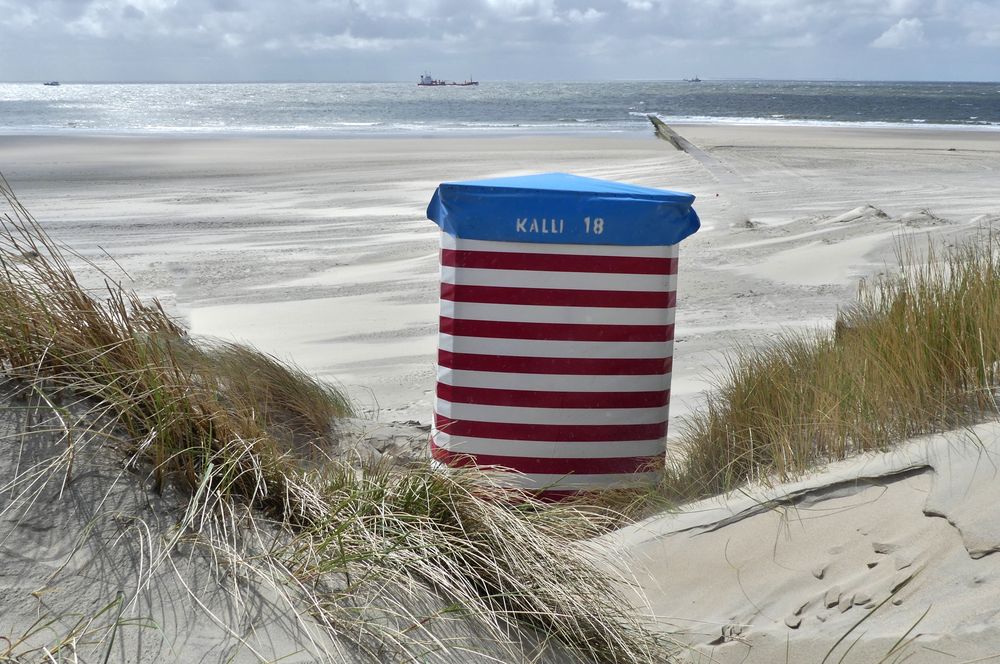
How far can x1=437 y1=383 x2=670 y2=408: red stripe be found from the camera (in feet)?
12.0

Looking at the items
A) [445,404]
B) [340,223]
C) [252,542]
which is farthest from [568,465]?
[340,223]

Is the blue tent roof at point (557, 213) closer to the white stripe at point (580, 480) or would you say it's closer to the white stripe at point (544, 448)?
the white stripe at point (544, 448)

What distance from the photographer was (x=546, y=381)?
11.9ft

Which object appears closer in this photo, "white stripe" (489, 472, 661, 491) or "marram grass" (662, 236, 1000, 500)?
"marram grass" (662, 236, 1000, 500)

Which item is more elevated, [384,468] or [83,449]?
[83,449]

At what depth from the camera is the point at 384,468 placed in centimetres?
295

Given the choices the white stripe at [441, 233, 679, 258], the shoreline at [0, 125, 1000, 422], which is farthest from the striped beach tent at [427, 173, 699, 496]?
the shoreline at [0, 125, 1000, 422]

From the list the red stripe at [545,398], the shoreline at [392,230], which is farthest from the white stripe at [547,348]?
the shoreline at [392,230]

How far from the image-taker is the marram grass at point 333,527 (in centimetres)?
214

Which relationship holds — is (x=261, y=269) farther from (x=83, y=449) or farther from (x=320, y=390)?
(x=83, y=449)

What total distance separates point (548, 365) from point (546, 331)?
5.5 inches

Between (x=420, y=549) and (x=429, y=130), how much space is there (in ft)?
130

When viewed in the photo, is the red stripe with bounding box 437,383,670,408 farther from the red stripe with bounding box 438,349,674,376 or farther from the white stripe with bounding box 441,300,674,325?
the white stripe with bounding box 441,300,674,325

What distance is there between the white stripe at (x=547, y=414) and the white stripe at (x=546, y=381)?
0.08m
